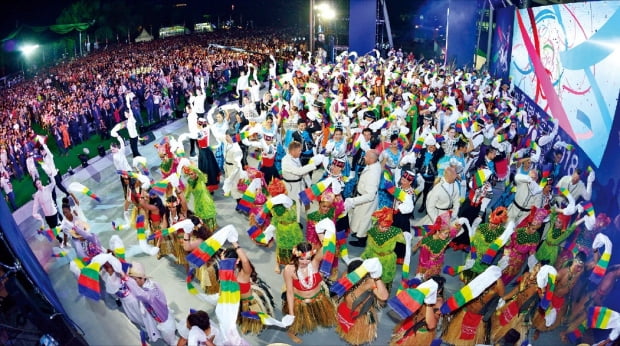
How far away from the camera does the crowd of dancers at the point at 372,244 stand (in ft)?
12.7

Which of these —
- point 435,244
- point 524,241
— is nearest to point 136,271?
point 435,244

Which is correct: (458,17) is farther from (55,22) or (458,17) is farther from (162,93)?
(55,22)

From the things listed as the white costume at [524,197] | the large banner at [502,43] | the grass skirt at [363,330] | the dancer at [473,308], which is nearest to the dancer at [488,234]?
the dancer at [473,308]

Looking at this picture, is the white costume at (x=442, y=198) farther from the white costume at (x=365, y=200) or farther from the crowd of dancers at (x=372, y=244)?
the white costume at (x=365, y=200)

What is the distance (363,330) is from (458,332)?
0.98 meters

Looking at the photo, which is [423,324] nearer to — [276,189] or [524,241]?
[524,241]

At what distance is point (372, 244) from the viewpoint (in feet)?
15.2

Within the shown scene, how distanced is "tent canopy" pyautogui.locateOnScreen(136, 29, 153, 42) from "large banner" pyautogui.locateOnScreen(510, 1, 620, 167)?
66.0 feet

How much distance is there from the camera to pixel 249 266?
414 centimetres

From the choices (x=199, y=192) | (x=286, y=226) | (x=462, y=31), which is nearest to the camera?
(x=286, y=226)

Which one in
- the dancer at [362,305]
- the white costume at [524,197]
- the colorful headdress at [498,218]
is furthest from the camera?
the white costume at [524,197]

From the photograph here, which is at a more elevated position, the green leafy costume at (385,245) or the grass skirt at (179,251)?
the green leafy costume at (385,245)

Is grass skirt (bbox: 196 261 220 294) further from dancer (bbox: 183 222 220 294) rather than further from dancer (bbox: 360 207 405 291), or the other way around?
dancer (bbox: 360 207 405 291)

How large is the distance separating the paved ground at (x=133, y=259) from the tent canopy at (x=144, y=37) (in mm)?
17918
